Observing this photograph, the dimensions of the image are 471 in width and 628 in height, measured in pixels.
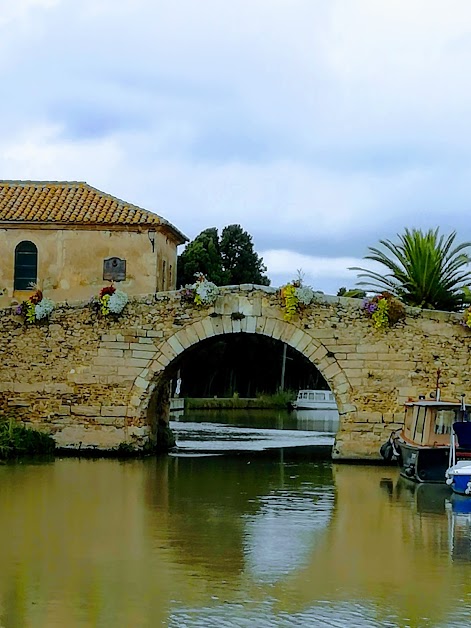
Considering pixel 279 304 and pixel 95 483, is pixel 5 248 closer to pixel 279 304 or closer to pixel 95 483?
pixel 279 304

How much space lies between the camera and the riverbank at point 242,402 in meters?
55.2

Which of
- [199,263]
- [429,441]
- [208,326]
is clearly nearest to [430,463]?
[429,441]

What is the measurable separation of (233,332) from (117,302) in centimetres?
257

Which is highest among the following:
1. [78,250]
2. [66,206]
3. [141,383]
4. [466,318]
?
[66,206]

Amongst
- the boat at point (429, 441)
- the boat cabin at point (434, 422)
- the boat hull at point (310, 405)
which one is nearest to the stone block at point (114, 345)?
the boat at point (429, 441)

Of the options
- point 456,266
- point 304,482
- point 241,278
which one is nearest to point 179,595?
point 304,482

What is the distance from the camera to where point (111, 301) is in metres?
24.5

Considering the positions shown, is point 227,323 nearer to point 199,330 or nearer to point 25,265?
point 199,330

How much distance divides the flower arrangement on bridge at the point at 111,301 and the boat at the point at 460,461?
26.6 ft

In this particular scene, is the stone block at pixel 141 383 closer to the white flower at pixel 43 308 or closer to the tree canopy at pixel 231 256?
the white flower at pixel 43 308

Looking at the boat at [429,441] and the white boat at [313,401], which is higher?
the white boat at [313,401]

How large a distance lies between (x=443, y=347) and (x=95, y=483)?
8347mm

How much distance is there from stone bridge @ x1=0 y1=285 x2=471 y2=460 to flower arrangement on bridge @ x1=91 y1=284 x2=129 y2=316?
0.85 feet

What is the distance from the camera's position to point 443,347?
24.0 metres
